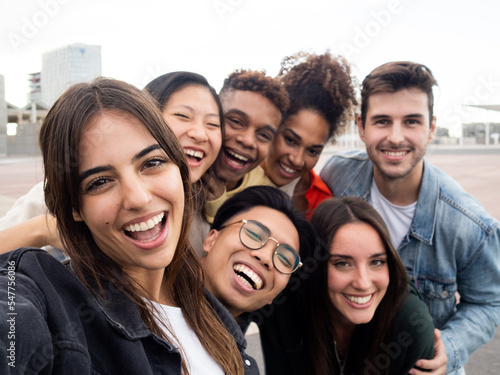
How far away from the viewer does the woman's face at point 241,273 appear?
2.20m

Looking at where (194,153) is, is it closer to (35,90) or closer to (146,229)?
(146,229)

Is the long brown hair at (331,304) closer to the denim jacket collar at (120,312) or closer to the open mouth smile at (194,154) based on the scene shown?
the open mouth smile at (194,154)

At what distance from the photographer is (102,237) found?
1.38 m

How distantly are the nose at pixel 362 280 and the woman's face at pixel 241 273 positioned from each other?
0.37 meters

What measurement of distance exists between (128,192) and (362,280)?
1.47m

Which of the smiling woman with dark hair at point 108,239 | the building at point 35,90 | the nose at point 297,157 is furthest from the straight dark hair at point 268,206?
the building at point 35,90

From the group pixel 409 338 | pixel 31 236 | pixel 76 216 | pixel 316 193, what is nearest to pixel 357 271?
pixel 409 338

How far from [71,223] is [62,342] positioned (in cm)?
41

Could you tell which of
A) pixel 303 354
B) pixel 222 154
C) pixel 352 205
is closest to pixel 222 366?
pixel 303 354

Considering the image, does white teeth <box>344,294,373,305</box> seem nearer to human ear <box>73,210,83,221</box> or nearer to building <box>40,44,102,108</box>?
human ear <box>73,210,83,221</box>

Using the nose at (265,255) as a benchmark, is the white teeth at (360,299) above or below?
below

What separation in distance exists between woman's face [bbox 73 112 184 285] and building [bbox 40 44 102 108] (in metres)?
0.29

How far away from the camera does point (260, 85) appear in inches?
114

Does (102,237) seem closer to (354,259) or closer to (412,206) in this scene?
(354,259)
